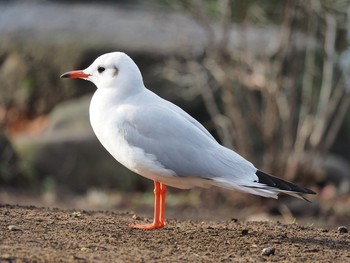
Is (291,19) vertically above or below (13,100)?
above

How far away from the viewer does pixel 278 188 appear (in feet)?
18.0

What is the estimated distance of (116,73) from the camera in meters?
6.10

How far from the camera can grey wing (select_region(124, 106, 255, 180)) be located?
5.67 m

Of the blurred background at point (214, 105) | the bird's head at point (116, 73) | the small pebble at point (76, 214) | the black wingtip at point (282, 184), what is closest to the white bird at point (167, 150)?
the black wingtip at point (282, 184)

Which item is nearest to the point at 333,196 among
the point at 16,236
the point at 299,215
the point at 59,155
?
the point at 299,215

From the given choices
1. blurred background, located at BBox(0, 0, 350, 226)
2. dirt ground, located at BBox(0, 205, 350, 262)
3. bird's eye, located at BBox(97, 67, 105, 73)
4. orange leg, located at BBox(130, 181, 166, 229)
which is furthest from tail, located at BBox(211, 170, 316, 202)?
blurred background, located at BBox(0, 0, 350, 226)

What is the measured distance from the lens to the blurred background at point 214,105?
1086 cm

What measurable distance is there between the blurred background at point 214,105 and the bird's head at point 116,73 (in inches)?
166

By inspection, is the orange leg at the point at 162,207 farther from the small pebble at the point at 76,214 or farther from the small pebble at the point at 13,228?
the small pebble at the point at 13,228

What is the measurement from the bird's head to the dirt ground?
0.94m

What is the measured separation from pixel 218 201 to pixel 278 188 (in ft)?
18.9

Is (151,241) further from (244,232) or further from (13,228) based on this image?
(13,228)

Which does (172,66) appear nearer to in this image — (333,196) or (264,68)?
(264,68)

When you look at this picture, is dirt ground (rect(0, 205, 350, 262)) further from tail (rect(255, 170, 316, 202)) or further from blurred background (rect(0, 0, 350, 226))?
blurred background (rect(0, 0, 350, 226))
